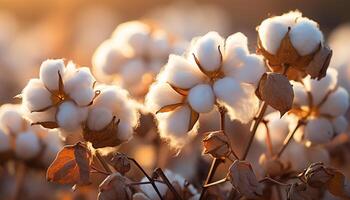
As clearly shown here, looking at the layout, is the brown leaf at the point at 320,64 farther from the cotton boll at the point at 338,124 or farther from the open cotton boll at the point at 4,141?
the open cotton boll at the point at 4,141

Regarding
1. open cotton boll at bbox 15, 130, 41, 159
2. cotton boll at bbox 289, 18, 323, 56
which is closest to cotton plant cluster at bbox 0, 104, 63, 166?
open cotton boll at bbox 15, 130, 41, 159

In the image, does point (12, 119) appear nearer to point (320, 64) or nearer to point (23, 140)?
point (23, 140)

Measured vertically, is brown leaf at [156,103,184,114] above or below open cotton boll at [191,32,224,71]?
below

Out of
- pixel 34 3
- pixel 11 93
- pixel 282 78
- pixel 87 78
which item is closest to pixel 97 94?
pixel 87 78

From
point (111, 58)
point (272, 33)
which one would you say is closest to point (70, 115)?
point (272, 33)

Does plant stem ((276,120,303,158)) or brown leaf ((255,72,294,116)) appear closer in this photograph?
brown leaf ((255,72,294,116))

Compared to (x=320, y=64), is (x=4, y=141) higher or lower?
lower

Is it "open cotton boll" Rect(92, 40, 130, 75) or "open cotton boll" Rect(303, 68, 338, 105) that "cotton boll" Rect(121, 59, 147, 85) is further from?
"open cotton boll" Rect(303, 68, 338, 105)

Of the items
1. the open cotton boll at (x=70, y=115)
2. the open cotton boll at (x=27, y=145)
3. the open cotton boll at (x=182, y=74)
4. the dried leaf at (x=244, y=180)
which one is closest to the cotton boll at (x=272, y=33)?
the open cotton boll at (x=182, y=74)
